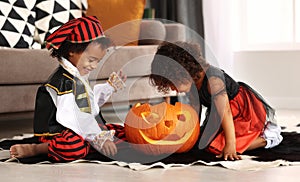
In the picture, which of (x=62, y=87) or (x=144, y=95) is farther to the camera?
(x=144, y=95)

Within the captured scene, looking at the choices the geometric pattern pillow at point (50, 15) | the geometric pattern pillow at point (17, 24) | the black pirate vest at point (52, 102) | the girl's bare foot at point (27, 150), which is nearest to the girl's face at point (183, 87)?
the black pirate vest at point (52, 102)

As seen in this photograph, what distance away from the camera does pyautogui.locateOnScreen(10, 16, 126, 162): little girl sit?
2.15m

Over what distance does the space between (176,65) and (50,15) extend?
1875 mm

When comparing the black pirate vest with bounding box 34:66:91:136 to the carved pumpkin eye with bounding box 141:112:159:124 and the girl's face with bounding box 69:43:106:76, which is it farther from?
the carved pumpkin eye with bounding box 141:112:159:124

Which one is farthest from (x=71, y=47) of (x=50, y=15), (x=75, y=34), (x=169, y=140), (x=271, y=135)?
(x=50, y=15)

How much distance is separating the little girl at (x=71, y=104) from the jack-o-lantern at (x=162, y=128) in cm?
11

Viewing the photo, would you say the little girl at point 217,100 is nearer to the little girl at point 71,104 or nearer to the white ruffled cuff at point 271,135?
the white ruffled cuff at point 271,135

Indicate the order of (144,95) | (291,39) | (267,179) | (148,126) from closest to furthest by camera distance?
(267,179)
(148,126)
(144,95)
(291,39)

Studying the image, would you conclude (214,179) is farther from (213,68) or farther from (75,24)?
(75,24)

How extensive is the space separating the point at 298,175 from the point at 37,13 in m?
2.48

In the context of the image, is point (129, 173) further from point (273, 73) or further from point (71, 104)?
point (273, 73)

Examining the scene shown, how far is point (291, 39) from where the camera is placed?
4.41 metres

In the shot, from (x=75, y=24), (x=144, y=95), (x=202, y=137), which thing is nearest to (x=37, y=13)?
(x=144, y=95)

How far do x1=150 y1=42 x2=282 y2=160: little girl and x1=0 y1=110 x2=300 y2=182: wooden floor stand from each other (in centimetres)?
22
